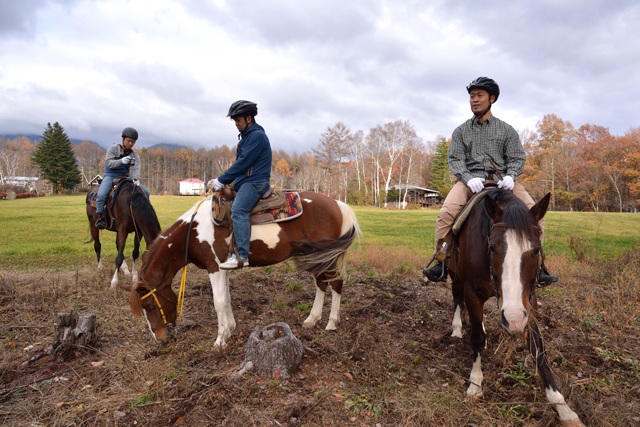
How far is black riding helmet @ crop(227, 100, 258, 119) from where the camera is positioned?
4670 mm

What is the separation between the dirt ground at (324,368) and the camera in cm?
293

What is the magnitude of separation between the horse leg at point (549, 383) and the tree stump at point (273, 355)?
7.16 ft

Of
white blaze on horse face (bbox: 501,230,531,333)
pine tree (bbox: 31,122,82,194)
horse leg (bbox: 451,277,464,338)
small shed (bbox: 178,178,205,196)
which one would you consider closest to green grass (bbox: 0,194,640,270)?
horse leg (bbox: 451,277,464,338)

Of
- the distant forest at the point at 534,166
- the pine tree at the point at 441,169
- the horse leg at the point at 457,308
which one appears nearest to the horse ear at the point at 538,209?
the horse leg at the point at 457,308

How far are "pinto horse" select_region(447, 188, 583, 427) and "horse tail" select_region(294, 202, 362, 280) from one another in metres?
1.75

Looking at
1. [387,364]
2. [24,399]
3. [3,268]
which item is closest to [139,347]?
[24,399]

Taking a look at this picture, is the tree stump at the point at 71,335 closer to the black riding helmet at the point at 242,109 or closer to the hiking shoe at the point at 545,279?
the black riding helmet at the point at 242,109

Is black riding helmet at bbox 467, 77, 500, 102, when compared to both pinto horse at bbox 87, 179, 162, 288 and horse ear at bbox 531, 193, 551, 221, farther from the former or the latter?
pinto horse at bbox 87, 179, 162, 288

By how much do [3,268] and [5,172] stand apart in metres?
93.9

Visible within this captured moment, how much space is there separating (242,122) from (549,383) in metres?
4.44

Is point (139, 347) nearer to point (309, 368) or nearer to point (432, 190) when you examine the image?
point (309, 368)

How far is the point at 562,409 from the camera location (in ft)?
9.30

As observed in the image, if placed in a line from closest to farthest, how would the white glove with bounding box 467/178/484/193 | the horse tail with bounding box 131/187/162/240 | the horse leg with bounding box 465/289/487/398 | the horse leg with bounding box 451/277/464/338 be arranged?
1. the horse leg with bounding box 465/289/487/398
2. the white glove with bounding box 467/178/484/193
3. the horse leg with bounding box 451/277/464/338
4. the horse tail with bounding box 131/187/162/240

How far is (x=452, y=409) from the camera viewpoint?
297 cm
